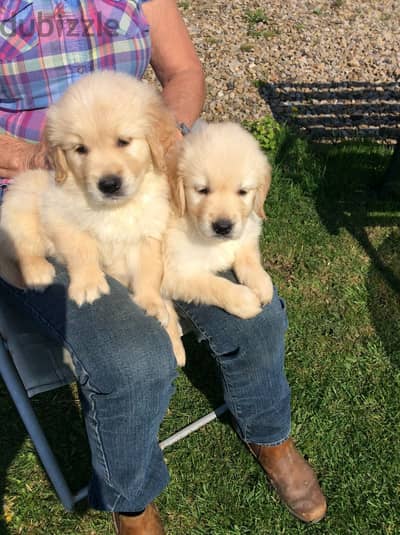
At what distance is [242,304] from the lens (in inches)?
76.7

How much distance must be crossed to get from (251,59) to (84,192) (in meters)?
3.88

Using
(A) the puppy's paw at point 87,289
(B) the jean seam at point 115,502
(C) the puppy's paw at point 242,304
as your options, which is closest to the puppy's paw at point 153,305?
(A) the puppy's paw at point 87,289

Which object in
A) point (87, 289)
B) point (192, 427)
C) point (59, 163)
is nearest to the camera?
point (87, 289)

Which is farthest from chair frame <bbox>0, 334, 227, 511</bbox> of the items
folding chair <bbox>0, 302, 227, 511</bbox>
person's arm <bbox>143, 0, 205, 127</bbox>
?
person's arm <bbox>143, 0, 205, 127</bbox>

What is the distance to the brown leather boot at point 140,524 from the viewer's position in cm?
→ 200

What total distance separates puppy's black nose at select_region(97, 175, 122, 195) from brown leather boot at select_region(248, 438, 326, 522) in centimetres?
126

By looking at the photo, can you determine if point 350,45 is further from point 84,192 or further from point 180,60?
point 84,192

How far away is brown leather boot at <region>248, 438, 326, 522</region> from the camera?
2223 mm

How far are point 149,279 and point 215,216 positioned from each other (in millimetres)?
337

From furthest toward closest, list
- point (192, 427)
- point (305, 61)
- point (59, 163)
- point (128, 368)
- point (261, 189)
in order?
point (305, 61), point (192, 427), point (261, 189), point (59, 163), point (128, 368)

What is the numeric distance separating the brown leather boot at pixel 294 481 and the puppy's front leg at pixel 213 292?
70 cm

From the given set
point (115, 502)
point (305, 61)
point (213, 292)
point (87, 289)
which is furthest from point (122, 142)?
point (305, 61)

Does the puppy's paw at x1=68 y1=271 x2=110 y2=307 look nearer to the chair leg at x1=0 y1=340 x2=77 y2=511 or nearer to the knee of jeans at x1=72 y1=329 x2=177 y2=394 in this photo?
the knee of jeans at x1=72 y1=329 x2=177 y2=394

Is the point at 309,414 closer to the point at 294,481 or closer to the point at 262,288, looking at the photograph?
the point at 294,481
